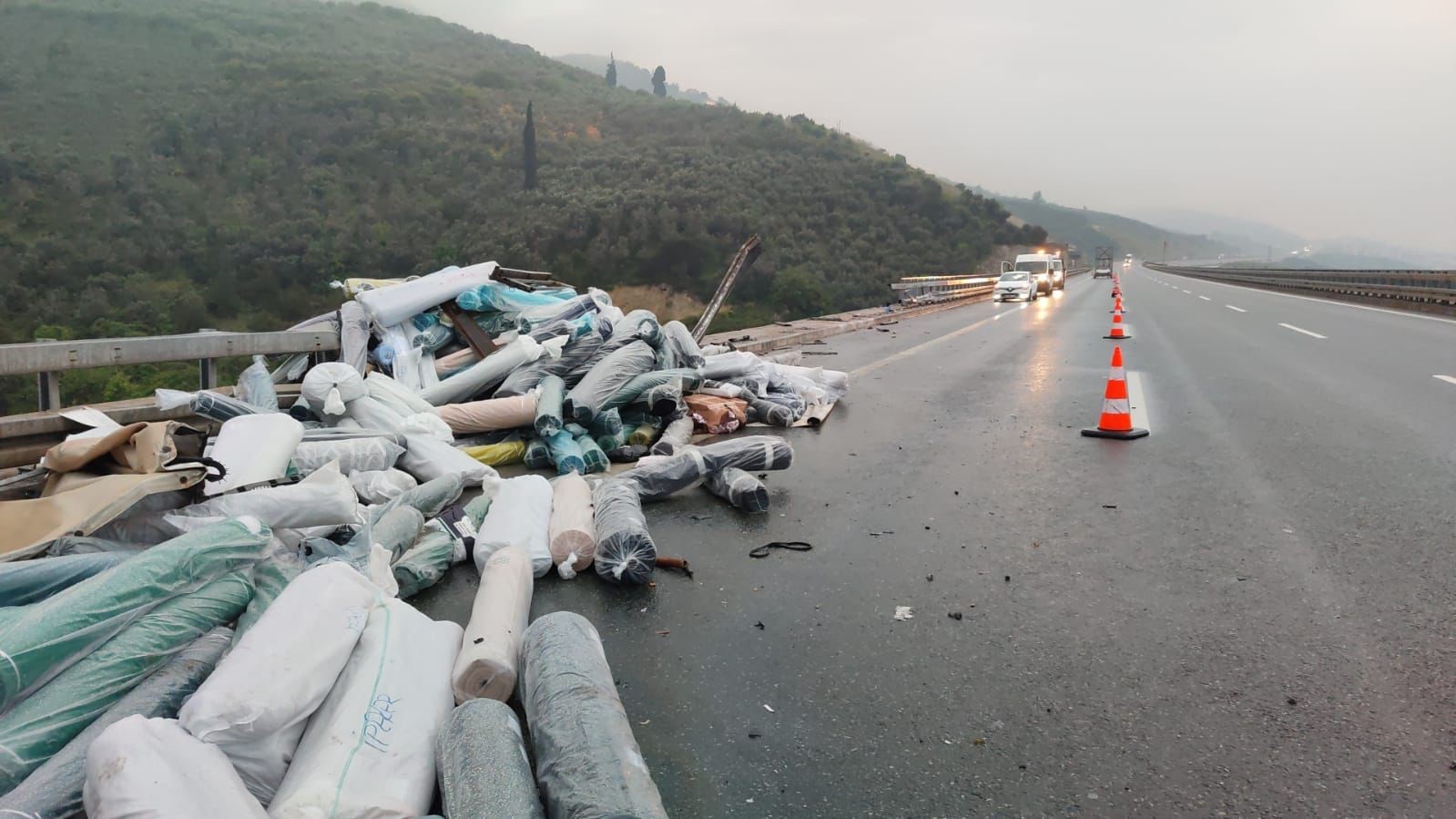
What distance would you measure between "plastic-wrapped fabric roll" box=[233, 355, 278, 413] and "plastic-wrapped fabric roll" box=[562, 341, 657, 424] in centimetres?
209

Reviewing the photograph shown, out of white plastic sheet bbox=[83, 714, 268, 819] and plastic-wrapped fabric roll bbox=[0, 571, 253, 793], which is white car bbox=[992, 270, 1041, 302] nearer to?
plastic-wrapped fabric roll bbox=[0, 571, 253, 793]

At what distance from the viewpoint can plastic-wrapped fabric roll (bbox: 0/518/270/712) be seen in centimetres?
233

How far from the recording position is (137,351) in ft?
18.6

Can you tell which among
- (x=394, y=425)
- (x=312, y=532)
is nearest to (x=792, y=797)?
(x=312, y=532)

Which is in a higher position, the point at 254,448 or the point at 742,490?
the point at 254,448

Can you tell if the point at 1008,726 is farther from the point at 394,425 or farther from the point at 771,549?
the point at 394,425

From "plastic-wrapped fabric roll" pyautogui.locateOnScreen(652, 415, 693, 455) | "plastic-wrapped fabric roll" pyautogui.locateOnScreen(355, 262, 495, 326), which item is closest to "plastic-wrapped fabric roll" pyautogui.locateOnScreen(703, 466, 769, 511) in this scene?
"plastic-wrapped fabric roll" pyautogui.locateOnScreen(652, 415, 693, 455)

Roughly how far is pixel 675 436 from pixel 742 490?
1831mm

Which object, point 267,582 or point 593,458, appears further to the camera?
point 593,458

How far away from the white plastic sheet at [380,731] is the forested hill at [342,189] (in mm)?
47684

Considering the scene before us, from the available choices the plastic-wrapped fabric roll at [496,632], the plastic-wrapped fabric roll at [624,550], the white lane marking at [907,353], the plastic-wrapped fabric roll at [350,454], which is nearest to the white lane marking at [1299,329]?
the white lane marking at [907,353]

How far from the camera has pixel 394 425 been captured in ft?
19.5

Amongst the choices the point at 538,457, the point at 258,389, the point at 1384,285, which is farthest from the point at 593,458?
the point at 1384,285

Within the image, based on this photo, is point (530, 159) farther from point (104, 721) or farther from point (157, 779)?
point (157, 779)
